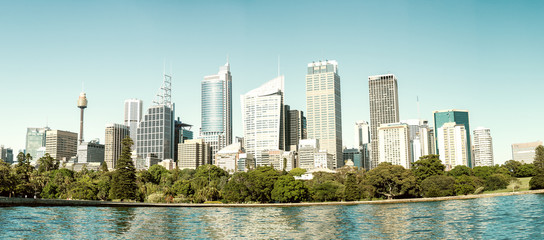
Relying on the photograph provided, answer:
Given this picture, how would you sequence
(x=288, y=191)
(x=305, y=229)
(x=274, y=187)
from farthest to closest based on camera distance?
(x=274, y=187), (x=288, y=191), (x=305, y=229)

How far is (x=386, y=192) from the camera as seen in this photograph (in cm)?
14700

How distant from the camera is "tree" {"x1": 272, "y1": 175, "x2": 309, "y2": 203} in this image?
136 m

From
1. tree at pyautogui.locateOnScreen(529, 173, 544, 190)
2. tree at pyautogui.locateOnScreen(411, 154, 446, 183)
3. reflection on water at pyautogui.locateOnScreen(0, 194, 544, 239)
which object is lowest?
reflection on water at pyautogui.locateOnScreen(0, 194, 544, 239)

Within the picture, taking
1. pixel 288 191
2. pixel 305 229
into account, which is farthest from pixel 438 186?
pixel 305 229

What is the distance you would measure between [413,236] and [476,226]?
11973 mm

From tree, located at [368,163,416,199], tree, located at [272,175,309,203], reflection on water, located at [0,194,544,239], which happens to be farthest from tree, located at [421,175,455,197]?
reflection on water, located at [0,194,544,239]

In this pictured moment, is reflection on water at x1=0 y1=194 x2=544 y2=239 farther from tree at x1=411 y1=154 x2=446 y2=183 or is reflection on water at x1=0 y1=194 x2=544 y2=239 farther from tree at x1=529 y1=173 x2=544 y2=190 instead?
tree at x1=411 y1=154 x2=446 y2=183

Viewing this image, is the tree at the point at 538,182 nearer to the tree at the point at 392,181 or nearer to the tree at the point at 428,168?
the tree at the point at 428,168

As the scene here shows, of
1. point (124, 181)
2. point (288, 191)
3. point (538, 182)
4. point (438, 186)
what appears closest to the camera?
point (288, 191)

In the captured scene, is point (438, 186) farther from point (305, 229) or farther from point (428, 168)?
point (305, 229)

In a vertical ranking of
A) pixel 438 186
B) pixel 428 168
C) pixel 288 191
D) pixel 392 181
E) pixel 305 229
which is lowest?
pixel 305 229

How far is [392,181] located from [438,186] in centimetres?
1336

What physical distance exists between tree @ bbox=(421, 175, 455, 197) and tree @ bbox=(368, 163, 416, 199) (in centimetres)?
365

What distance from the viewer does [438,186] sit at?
143 meters
